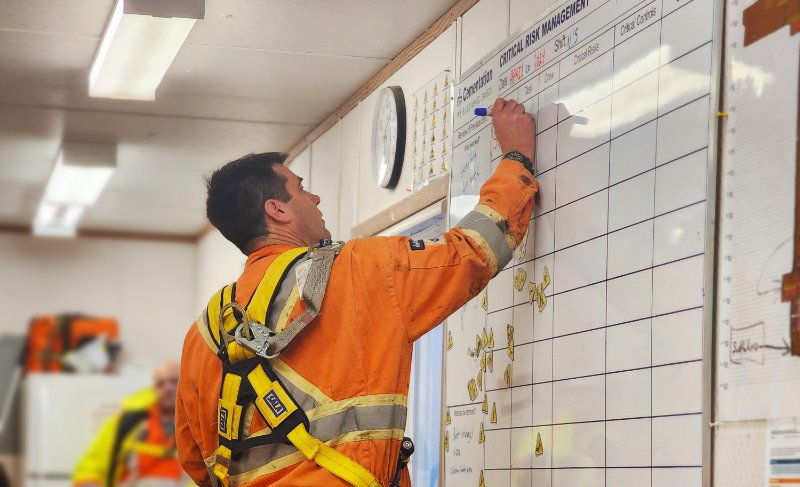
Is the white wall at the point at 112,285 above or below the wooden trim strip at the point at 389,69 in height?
below

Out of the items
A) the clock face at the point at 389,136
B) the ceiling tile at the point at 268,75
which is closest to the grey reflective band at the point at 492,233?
the clock face at the point at 389,136

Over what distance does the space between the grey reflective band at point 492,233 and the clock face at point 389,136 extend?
1534mm

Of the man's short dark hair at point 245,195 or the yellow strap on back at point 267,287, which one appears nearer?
the yellow strap on back at point 267,287

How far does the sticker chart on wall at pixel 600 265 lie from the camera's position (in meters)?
2.03

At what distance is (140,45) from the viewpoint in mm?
3680

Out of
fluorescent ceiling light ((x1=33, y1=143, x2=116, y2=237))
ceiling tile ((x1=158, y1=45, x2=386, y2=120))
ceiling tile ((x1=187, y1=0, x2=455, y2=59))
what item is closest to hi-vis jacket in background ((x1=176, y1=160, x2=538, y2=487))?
ceiling tile ((x1=187, y1=0, x2=455, y2=59))

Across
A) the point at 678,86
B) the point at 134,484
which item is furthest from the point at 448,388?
the point at 134,484

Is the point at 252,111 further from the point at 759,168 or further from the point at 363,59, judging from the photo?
the point at 759,168

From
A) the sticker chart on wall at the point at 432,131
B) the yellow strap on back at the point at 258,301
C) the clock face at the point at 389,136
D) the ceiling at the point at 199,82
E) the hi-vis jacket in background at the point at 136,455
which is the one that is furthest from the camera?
the hi-vis jacket in background at the point at 136,455

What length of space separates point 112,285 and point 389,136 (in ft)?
15.2

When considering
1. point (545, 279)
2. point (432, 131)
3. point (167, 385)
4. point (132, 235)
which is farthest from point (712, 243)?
point (132, 235)

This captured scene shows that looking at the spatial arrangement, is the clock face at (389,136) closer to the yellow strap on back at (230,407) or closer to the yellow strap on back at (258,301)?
the yellow strap on back at (258,301)

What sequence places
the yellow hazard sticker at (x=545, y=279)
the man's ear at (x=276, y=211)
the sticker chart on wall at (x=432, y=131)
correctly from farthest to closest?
the sticker chart on wall at (x=432, y=131), the man's ear at (x=276, y=211), the yellow hazard sticker at (x=545, y=279)

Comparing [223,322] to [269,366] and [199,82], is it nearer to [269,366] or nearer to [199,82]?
[269,366]
